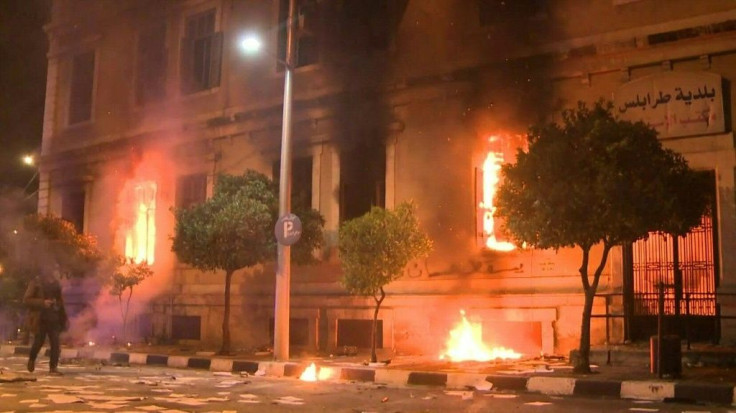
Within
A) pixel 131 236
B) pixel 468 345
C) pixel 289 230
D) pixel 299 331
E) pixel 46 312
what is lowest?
pixel 468 345

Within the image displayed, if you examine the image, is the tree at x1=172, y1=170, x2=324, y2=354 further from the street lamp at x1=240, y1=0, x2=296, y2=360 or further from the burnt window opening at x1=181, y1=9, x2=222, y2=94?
the burnt window opening at x1=181, y1=9, x2=222, y2=94

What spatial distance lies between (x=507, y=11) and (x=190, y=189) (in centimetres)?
1013

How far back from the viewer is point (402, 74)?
1727 centimetres

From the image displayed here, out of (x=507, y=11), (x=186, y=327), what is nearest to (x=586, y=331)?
(x=507, y=11)

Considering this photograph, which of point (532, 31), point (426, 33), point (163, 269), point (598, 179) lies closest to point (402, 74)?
point (426, 33)

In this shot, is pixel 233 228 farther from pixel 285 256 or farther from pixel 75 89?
pixel 75 89

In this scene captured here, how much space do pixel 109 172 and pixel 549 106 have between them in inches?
565

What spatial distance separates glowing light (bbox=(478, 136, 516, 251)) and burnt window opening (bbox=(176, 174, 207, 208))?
845 centimetres

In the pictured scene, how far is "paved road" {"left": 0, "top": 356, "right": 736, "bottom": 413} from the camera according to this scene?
8484mm

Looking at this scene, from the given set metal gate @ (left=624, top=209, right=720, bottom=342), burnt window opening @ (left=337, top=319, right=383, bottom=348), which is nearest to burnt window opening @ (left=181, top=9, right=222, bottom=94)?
burnt window opening @ (left=337, top=319, right=383, bottom=348)

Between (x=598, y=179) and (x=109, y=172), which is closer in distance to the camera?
(x=598, y=179)

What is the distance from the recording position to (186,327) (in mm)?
20734

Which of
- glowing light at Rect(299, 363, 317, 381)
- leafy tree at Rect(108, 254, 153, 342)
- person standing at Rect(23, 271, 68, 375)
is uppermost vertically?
leafy tree at Rect(108, 254, 153, 342)

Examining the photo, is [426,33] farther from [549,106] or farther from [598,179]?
[598,179]
